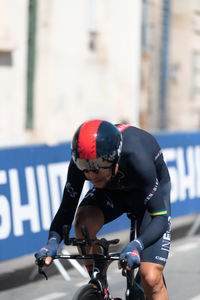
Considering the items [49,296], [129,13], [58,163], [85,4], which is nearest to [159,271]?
[49,296]

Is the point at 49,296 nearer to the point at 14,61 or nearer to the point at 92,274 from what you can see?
the point at 92,274

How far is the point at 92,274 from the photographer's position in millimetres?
4816

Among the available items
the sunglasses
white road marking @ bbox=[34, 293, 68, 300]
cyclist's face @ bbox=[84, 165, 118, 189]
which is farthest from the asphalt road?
the sunglasses

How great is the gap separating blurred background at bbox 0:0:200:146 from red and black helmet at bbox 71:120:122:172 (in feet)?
36.3

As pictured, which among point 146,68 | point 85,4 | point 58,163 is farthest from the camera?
point 146,68

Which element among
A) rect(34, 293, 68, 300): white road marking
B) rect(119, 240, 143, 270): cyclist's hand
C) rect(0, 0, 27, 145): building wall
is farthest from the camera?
rect(0, 0, 27, 145): building wall

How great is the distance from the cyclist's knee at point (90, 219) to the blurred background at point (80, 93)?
2.40 meters

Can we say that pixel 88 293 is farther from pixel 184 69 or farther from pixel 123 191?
pixel 184 69

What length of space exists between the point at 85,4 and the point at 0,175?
35.4 ft

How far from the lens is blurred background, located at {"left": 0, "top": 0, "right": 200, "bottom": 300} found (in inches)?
313

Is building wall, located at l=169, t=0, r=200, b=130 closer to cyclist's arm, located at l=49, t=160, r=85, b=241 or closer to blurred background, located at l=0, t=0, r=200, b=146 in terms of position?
blurred background, located at l=0, t=0, r=200, b=146

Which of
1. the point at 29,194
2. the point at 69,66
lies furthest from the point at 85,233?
the point at 69,66

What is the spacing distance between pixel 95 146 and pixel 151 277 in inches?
39.9

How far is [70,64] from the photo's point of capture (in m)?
17.3
